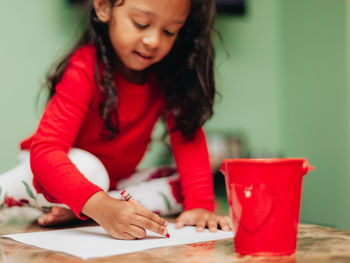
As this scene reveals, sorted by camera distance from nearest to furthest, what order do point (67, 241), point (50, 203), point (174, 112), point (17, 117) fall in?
point (67, 241)
point (50, 203)
point (174, 112)
point (17, 117)

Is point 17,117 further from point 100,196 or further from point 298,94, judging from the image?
point 298,94

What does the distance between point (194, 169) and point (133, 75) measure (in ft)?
0.89

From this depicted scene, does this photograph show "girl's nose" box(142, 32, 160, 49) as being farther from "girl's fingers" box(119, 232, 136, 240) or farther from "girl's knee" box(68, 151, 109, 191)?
"girl's fingers" box(119, 232, 136, 240)

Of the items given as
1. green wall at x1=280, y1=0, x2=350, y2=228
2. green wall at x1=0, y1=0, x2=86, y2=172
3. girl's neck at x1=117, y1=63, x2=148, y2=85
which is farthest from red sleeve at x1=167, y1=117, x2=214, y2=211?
green wall at x1=280, y1=0, x2=350, y2=228

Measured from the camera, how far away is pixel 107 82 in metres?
0.99

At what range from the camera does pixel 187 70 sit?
1.11 metres

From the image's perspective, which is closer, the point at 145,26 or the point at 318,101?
the point at 145,26

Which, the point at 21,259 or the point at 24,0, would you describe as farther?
the point at 24,0

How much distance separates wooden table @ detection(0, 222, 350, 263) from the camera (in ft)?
1.87

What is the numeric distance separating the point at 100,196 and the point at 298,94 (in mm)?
1562

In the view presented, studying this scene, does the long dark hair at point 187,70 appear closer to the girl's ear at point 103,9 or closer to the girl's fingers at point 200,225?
the girl's ear at point 103,9

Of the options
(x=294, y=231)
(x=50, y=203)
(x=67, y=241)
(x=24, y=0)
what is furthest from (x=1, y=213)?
(x=24, y=0)

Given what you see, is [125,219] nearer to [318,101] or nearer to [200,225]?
[200,225]

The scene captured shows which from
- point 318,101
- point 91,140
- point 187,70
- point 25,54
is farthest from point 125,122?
point 318,101
